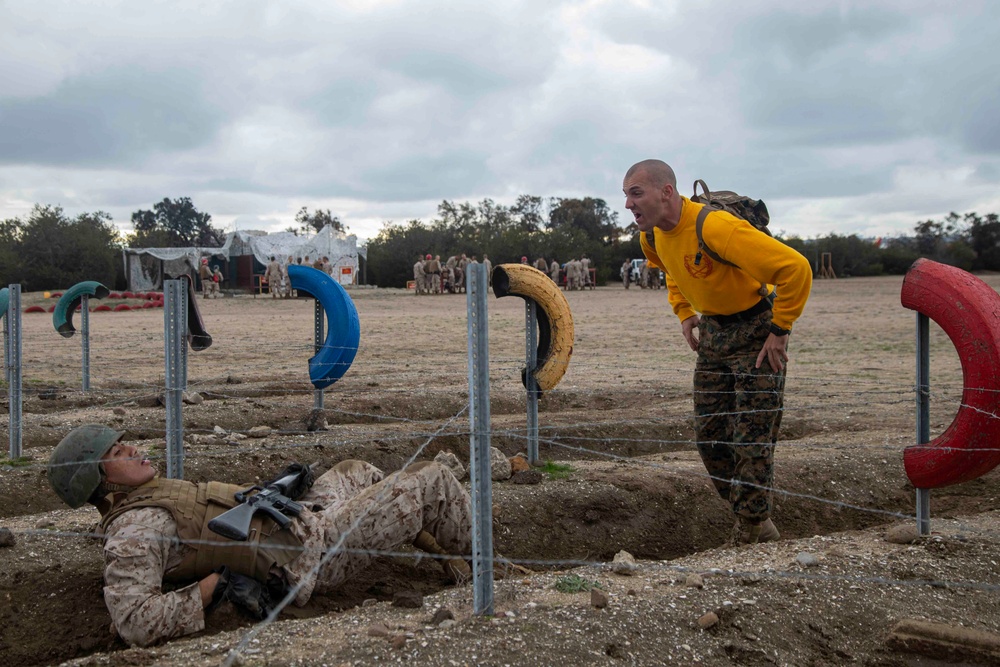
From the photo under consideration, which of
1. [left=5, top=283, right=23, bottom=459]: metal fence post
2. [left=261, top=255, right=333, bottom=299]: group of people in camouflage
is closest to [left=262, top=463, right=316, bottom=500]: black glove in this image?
[left=5, top=283, right=23, bottom=459]: metal fence post

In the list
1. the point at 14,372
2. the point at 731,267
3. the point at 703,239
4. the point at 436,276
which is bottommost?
the point at 14,372

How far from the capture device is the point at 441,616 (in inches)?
135

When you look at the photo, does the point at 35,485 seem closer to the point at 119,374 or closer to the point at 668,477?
the point at 668,477

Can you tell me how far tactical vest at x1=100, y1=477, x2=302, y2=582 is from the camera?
379 cm

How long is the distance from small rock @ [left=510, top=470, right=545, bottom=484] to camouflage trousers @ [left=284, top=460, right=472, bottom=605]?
158cm

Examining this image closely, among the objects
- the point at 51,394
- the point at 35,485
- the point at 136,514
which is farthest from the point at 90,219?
the point at 136,514

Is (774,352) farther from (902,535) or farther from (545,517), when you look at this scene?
(545,517)

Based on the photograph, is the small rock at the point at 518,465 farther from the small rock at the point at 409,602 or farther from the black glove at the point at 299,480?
the small rock at the point at 409,602

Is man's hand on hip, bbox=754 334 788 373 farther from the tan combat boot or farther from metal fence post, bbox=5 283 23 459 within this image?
metal fence post, bbox=5 283 23 459

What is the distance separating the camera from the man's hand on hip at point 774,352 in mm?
4297

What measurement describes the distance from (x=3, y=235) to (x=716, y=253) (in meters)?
42.4

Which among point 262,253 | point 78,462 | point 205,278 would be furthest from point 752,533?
point 262,253

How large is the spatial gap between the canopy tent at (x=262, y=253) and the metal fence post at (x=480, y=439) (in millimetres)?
34033

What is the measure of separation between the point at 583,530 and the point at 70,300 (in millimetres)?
7130
